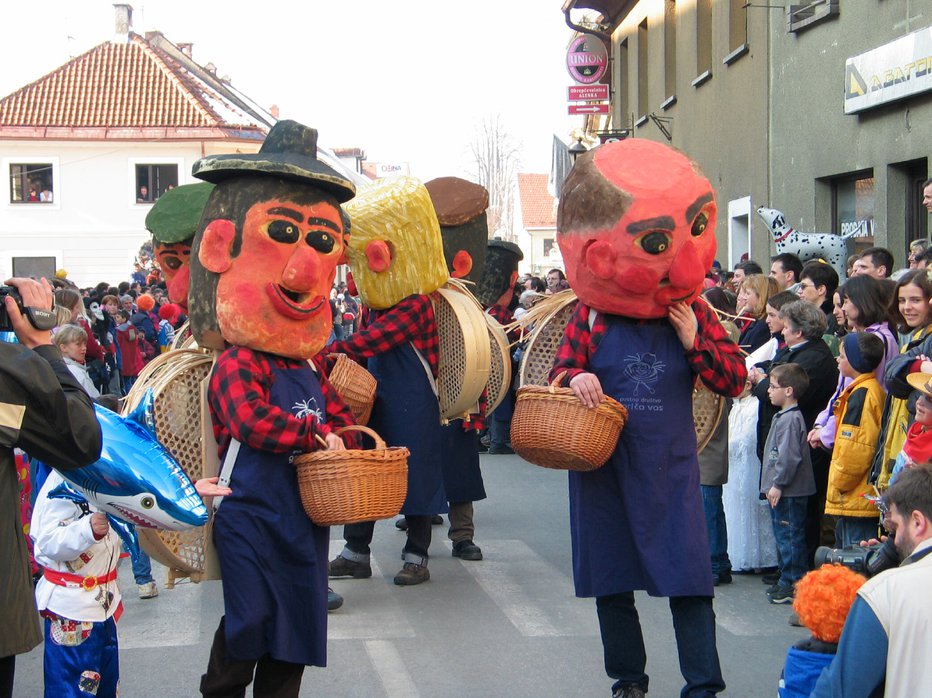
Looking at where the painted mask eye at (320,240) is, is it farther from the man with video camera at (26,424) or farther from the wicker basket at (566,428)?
the man with video camera at (26,424)

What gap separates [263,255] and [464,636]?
2539mm

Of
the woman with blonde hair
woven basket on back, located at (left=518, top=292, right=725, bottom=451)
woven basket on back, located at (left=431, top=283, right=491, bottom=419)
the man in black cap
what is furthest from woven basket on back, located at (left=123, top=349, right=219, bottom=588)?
the man in black cap

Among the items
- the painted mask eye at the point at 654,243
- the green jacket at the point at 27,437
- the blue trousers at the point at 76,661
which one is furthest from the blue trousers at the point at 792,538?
the green jacket at the point at 27,437

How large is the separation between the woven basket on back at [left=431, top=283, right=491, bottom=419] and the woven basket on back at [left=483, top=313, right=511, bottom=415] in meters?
0.17

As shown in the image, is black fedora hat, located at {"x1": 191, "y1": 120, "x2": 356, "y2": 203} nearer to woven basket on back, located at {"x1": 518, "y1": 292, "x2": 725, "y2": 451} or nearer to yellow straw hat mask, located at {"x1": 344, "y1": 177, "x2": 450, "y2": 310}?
woven basket on back, located at {"x1": 518, "y1": 292, "x2": 725, "y2": 451}

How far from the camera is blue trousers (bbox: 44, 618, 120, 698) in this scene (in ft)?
14.4

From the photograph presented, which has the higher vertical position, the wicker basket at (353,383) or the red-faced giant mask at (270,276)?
the red-faced giant mask at (270,276)

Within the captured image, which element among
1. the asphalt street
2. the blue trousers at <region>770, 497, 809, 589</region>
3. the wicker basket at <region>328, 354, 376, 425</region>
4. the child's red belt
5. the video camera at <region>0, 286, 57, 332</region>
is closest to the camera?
the video camera at <region>0, 286, 57, 332</region>

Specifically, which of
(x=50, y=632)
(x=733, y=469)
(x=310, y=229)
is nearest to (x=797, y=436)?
(x=733, y=469)

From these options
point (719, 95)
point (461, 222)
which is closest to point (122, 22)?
point (719, 95)

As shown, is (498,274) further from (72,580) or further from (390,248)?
(72,580)

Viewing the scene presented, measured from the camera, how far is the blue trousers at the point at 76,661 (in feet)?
14.4

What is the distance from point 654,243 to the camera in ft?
14.8

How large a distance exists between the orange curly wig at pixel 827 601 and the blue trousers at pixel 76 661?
8.51 feet
